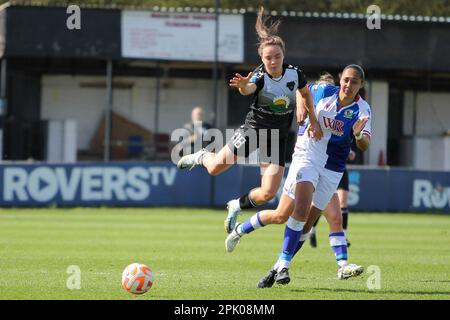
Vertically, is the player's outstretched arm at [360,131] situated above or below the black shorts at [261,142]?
above

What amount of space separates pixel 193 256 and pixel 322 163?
3.77m

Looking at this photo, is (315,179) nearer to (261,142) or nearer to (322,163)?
(322,163)

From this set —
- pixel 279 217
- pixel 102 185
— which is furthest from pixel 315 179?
pixel 102 185

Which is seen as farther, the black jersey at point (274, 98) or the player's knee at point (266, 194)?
the player's knee at point (266, 194)

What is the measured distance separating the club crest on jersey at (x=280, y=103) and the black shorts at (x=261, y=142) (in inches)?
13.8

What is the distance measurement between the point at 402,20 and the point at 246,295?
21.7m

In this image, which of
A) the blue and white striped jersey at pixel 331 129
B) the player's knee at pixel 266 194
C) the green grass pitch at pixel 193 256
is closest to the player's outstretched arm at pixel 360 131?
the blue and white striped jersey at pixel 331 129

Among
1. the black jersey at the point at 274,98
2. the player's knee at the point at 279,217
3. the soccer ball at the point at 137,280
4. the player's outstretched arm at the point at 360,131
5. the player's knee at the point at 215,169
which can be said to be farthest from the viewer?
the player's knee at the point at 215,169

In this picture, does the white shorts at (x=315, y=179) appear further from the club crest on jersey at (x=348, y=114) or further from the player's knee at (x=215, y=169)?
the player's knee at (x=215, y=169)

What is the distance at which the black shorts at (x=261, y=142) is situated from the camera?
448 inches

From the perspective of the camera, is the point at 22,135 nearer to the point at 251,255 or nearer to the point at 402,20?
the point at 402,20

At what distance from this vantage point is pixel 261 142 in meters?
11.4

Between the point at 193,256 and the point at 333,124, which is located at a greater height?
the point at 333,124

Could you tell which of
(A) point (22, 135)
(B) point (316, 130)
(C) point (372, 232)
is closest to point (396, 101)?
(A) point (22, 135)
